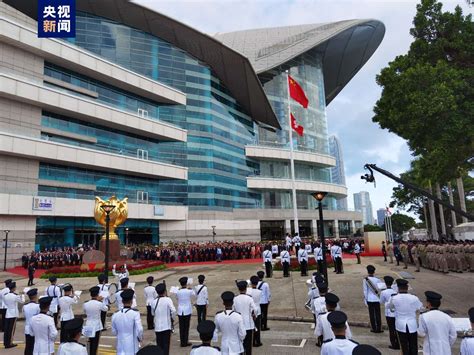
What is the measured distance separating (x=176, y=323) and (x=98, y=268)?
1479cm

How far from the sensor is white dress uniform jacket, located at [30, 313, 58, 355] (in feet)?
23.1

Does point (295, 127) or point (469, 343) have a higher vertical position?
point (295, 127)

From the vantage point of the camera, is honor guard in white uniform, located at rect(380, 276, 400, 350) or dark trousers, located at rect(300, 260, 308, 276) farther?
dark trousers, located at rect(300, 260, 308, 276)

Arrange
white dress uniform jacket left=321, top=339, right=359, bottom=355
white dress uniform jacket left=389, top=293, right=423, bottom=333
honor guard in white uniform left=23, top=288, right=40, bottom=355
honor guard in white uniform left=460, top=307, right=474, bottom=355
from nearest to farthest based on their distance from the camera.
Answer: white dress uniform jacket left=321, top=339, right=359, bottom=355
honor guard in white uniform left=460, top=307, right=474, bottom=355
white dress uniform jacket left=389, top=293, right=423, bottom=333
honor guard in white uniform left=23, top=288, right=40, bottom=355

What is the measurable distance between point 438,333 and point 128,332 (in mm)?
5711

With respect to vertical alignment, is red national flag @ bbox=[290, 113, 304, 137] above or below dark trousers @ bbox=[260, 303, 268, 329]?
above

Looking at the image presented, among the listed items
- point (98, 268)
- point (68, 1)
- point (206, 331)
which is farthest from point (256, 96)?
point (206, 331)

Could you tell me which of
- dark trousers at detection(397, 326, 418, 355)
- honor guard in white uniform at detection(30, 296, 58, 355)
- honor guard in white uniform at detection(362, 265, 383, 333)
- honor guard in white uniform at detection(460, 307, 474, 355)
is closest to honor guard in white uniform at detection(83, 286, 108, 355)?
honor guard in white uniform at detection(30, 296, 58, 355)

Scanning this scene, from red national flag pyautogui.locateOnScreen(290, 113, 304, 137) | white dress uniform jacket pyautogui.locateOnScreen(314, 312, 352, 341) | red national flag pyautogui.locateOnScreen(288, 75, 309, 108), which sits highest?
red national flag pyautogui.locateOnScreen(288, 75, 309, 108)

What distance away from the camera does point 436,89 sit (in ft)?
43.7

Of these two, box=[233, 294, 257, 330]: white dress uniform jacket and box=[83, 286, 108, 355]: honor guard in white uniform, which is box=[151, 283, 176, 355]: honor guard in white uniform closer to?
box=[83, 286, 108, 355]: honor guard in white uniform

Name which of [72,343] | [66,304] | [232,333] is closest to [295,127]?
[66,304]

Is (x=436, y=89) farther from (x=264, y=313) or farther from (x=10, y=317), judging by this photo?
(x=10, y=317)

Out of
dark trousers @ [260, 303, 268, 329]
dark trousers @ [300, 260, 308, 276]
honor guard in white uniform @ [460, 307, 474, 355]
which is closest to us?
honor guard in white uniform @ [460, 307, 474, 355]
